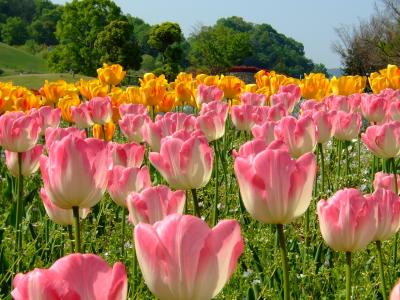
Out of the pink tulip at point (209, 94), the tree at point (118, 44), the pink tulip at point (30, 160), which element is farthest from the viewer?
the tree at point (118, 44)

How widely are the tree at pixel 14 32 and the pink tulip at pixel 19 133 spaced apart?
13472 centimetres

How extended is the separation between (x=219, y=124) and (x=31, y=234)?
1.37 meters

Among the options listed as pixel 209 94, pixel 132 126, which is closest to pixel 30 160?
pixel 132 126

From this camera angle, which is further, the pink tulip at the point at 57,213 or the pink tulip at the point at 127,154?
the pink tulip at the point at 127,154

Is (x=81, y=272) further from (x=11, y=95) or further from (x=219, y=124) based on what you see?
(x=11, y=95)

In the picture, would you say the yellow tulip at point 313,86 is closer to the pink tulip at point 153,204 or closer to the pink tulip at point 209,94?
the pink tulip at point 209,94

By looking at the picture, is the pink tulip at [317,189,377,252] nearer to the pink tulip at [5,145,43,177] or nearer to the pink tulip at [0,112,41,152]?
the pink tulip at [0,112,41,152]

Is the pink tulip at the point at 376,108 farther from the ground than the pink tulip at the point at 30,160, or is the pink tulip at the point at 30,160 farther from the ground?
the pink tulip at the point at 376,108

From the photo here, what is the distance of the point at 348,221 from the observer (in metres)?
1.77

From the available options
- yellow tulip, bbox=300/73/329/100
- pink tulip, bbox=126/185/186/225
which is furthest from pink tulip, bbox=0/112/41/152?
yellow tulip, bbox=300/73/329/100

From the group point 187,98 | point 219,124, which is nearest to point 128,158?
point 219,124

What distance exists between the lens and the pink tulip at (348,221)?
5.81 feet

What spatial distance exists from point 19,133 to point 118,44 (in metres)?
55.8

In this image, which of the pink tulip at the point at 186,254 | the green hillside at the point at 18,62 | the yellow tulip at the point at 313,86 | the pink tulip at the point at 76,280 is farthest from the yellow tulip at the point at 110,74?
the green hillside at the point at 18,62
